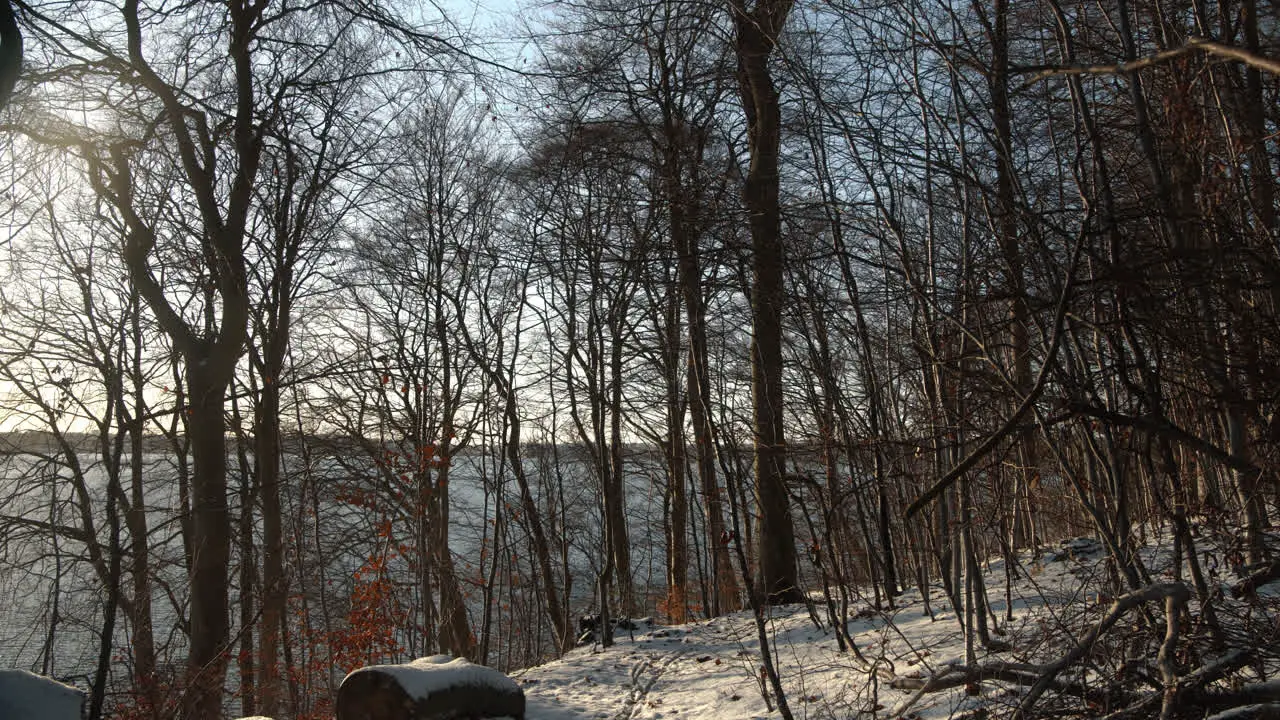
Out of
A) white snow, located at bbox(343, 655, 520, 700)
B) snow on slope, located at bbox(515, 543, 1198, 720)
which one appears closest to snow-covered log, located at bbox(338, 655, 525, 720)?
white snow, located at bbox(343, 655, 520, 700)

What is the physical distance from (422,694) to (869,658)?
3.06m

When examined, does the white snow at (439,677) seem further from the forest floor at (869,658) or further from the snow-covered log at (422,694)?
the forest floor at (869,658)

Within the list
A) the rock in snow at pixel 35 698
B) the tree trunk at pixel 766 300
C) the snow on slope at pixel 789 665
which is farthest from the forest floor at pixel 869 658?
the rock in snow at pixel 35 698

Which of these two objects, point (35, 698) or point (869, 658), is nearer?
point (35, 698)

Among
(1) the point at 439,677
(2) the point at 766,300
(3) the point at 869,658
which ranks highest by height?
(2) the point at 766,300

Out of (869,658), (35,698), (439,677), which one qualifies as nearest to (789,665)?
(869,658)

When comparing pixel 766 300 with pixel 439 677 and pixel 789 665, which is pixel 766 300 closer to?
pixel 789 665

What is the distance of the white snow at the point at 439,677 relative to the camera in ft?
18.5

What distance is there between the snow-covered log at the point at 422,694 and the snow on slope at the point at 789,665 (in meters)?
0.69

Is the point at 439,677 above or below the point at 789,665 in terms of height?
above

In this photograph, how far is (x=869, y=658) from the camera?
18.1 feet

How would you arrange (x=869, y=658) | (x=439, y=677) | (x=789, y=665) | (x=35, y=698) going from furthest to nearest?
(x=789, y=665), (x=439, y=677), (x=869, y=658), (x=35, y=698)

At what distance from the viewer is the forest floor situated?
124 inches

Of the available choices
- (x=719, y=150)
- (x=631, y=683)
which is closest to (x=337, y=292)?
(x=719, y=150)
